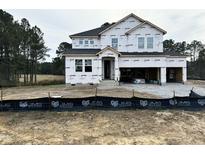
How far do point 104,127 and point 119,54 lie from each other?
1618 centimetres

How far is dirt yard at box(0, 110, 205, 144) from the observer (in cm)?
864

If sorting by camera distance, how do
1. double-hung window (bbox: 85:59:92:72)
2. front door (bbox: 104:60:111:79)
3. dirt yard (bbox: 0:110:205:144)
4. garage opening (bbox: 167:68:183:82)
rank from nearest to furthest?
1. dirt yard (bbox: 0:110:205:144)
2. double-hung window (bbox: 85:59:92:72)
3. front door (bbox: 104:60:111:79)
4. garage opening (bbox: 167:68:183:82)

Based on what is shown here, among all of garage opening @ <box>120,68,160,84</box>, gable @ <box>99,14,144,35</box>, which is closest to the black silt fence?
gable @ <box>99,14,144,35</box>

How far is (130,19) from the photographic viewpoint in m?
27.7

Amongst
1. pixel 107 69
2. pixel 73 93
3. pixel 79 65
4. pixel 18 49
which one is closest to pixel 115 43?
pixel 107 69

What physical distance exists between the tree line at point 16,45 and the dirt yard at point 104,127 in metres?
27.8

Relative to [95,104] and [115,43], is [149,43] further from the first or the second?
[95,104]

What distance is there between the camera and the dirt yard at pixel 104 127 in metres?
8.64

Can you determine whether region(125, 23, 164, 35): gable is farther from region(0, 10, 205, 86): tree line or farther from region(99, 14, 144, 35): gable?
region(0, 10, 205, 86): tree line

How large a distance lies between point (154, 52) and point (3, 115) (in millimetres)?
19344

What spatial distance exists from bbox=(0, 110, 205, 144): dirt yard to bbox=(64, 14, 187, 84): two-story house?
44.8 feet

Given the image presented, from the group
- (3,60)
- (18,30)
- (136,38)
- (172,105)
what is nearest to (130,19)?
(136,38)

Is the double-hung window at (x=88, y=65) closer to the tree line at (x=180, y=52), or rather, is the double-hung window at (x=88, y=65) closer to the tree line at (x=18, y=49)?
the tree line at (x=18, y=49)

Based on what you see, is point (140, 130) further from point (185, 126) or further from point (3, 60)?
point (3, 60)
